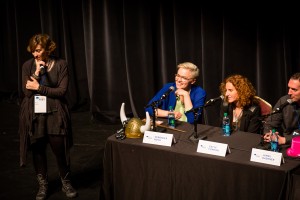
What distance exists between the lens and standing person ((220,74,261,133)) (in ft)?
12.8

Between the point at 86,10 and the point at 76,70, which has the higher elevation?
the point at 86,10

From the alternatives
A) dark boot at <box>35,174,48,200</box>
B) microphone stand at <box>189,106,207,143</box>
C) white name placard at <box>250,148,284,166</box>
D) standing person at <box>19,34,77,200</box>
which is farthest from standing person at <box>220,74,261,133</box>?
dark boot at <box>35,174,48,200</box>

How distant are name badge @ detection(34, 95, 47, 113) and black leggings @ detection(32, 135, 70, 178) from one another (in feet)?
0.81

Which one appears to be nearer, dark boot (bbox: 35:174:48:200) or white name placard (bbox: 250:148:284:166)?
white name placard (bbox: 250:148:284:166)

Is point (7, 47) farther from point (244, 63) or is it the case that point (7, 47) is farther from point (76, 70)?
point (244, 63)

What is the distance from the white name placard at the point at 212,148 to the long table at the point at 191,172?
40 millimetres

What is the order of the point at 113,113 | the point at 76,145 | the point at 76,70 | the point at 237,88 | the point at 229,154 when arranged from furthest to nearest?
the point at 76,70 → the point at 113,113 → the point at 76,145 → the point at 237,88 → the point at 229,154

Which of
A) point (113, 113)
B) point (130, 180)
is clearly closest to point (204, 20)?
point (113, 113)

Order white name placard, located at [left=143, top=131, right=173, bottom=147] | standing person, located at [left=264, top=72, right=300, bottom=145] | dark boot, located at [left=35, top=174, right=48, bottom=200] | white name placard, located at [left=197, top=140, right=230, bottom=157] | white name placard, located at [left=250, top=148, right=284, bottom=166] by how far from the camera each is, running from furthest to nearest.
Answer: dark boot, located at [left=35, top=174, right=48, bottom=200] → standing person, located at [left=264, top=72, right=300, bottom=145] → white name placard, located at [left=143, top=131, right=173, bottom=147] → white name placard, located at [left=197, top=140, right=230, bottom=157] → white name placard, located at [left=250, top=148, right=284, bottom=166]

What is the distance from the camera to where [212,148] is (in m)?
3.31

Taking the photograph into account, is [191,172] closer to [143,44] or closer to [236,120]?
[236,120]

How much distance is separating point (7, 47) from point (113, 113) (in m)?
2.58

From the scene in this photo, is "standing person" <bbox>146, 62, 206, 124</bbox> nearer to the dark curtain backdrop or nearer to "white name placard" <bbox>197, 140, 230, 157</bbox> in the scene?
"white name placard" <bbox>197, 140, 230, 157</bbox>

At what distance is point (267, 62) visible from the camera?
5656 millimetres
